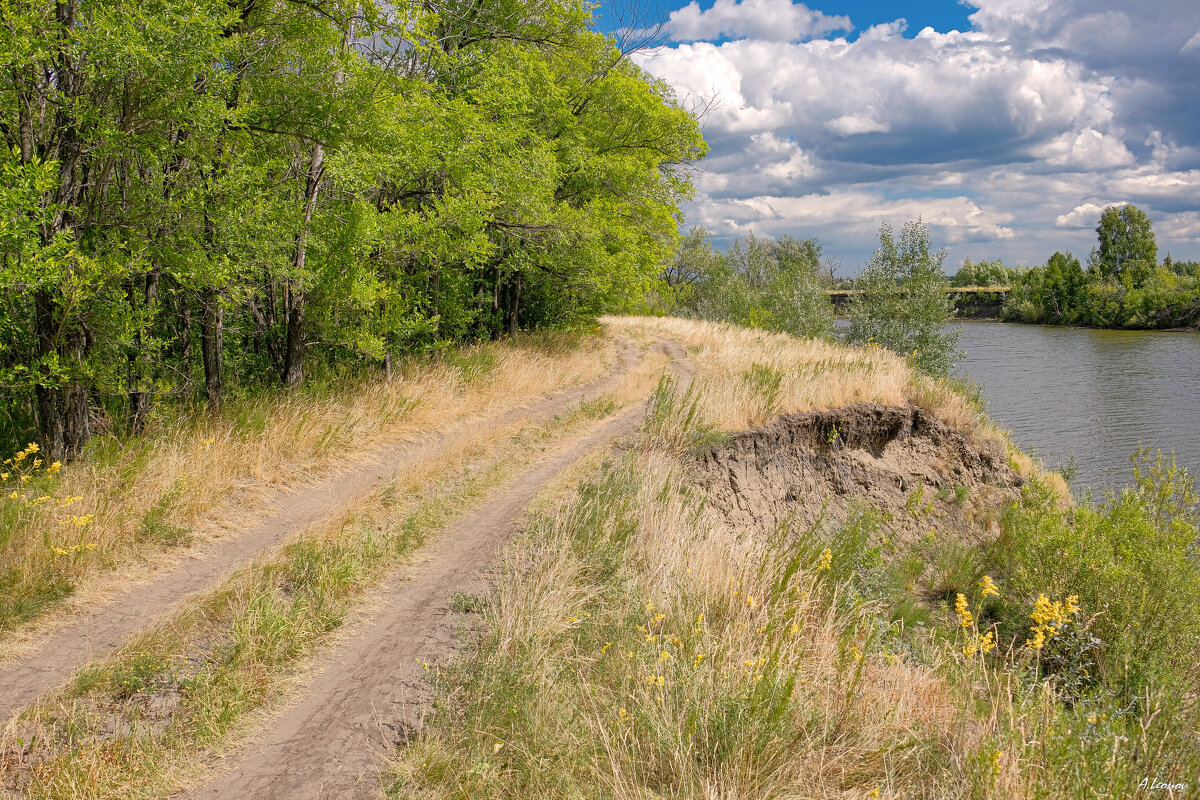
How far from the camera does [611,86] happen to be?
19.5 meters

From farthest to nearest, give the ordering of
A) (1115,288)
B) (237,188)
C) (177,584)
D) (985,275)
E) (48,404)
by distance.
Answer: (985,275), (1115,288), (237,188), (48,404), (177,584)

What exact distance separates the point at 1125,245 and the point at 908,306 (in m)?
81.1

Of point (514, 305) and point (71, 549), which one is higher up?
point (514, 305)

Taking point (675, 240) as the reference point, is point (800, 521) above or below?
below

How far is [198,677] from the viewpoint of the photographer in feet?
14.9

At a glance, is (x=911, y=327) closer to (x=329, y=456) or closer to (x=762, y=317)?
(x=762, y=317)

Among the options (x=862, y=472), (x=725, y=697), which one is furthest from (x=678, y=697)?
(x=862, y=472)

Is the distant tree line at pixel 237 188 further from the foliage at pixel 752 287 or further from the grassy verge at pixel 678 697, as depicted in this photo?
the foliage at pixel 752 287

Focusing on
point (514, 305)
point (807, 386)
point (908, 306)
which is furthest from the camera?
point (908, 306)

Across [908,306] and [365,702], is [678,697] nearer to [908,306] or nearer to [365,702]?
[365,702]

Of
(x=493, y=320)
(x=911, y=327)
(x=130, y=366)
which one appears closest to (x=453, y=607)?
(x=130, y=366)

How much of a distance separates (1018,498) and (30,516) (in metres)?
19.2

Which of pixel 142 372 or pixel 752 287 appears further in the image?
pixel 752 287

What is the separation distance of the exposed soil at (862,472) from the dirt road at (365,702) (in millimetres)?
5789
